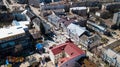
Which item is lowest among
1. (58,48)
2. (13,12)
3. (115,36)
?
(115,36)

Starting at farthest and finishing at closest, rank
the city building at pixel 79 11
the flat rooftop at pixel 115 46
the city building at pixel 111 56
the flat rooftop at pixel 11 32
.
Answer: the city building at pixel 79 11
the flat rooftop at pixel 115 46
the flat rooftop at pixel 11 32
the city building at pixel 111 56

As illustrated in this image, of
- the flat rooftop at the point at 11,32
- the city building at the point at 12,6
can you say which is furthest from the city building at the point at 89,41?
the city building at the point at 12,6

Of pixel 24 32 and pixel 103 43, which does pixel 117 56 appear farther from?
pixel 24 32

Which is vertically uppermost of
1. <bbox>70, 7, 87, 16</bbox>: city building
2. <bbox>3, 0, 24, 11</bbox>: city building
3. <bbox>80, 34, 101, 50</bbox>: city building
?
<bbox>3, 0, 24, 11</bbox>: city building

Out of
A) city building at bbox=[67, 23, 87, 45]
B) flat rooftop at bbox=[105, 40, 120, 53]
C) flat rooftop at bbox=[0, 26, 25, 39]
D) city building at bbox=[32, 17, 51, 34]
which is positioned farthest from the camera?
city building at bbox=[32, 17, 51, 34]

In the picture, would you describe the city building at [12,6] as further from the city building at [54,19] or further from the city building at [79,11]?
the city building at [79,11]

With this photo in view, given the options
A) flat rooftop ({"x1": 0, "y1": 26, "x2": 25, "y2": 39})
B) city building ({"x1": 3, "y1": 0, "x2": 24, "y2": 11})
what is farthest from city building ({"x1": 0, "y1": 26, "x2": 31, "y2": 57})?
city building ({"x1": 3, "y1": 0, "x2": 24, "y2": 11})

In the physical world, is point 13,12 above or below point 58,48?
above

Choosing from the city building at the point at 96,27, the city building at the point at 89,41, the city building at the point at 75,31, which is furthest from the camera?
the city building at the point at 96,27

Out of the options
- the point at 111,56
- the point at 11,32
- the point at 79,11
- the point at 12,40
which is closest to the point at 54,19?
the point at 79,11

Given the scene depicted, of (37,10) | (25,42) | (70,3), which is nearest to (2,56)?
(25,42)

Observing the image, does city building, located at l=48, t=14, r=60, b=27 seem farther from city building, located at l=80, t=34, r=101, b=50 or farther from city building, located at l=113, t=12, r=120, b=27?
city building, located at l=113, t=12, r=120, b=27
